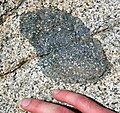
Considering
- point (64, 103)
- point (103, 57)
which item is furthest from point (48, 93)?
point (103, 57)

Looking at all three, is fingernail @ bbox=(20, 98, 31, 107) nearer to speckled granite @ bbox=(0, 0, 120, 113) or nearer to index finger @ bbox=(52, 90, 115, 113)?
speckled granite @ bbox=(0, 0, 120, 113)

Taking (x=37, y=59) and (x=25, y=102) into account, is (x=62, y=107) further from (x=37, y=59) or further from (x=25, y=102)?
(x=37, y=59)

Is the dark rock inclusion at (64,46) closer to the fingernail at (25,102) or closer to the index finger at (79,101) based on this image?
the index finger at (79,101)

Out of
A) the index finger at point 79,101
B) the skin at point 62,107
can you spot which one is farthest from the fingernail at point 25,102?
the index finger at point 79,101

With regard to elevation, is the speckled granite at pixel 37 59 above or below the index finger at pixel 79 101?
above

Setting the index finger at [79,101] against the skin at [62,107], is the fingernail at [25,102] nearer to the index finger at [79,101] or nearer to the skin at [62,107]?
the skin at [62,107]
